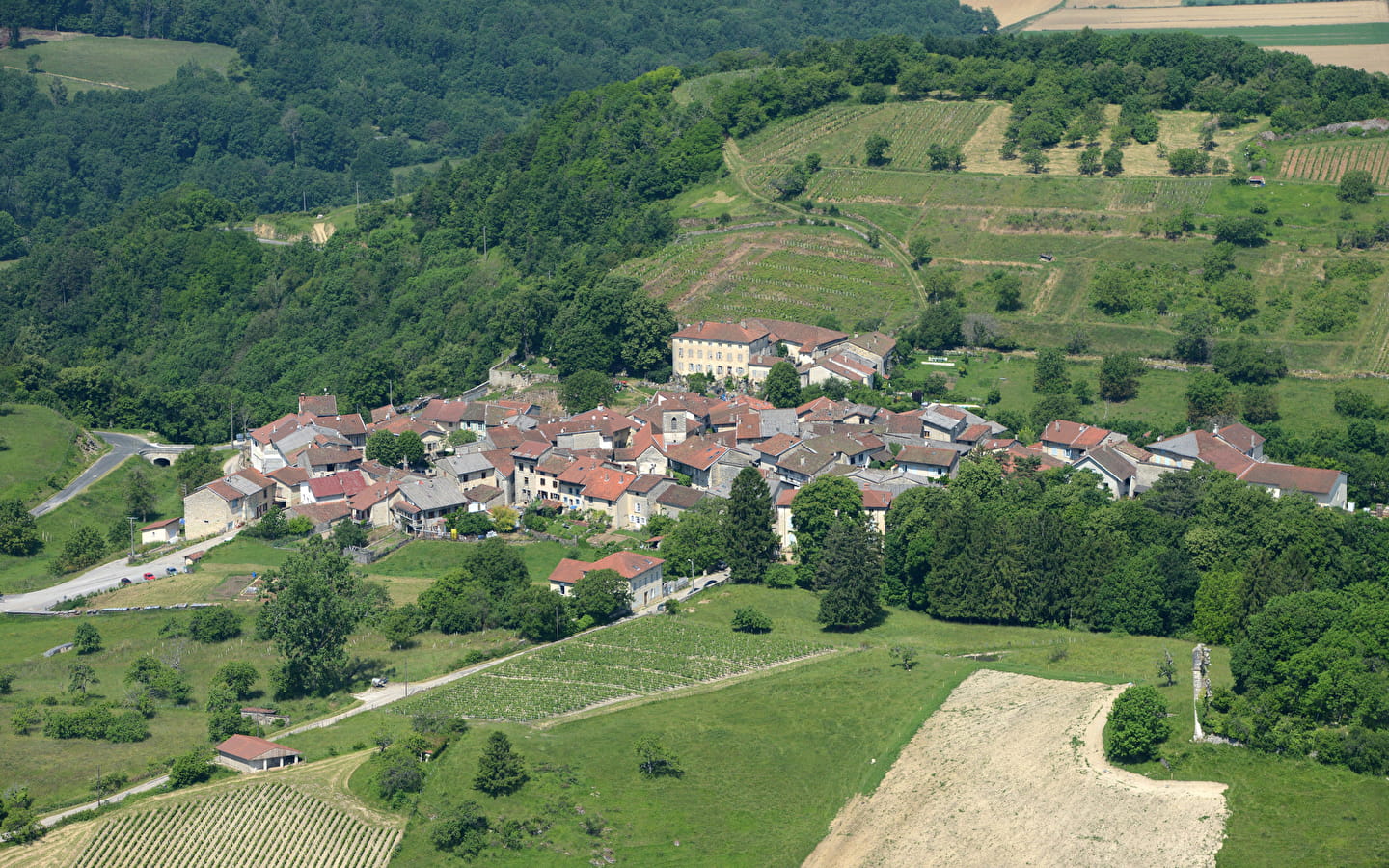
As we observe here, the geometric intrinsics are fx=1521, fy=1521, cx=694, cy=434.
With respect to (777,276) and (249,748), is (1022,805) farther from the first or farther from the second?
(777,276)

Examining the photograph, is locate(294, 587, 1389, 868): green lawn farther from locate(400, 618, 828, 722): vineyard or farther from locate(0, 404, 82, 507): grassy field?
locate(0, 404, 82, 507): grassy field

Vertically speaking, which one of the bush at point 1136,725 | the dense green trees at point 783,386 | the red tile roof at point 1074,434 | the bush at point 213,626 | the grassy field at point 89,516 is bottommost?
the grassy field at point 89,516

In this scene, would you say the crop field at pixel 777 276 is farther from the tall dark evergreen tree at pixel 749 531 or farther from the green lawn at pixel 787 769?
the green lawn at pixel 787 769

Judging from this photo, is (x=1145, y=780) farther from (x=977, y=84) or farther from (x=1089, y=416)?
(x=977, y=84)

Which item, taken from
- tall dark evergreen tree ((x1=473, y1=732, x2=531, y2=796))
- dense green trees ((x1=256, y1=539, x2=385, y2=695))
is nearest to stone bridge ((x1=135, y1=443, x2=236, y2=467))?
dense green trees ((x1=256, y1=539, x2=385, y2=695))

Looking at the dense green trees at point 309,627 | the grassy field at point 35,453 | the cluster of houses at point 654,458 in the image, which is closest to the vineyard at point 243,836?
the dense green trees at point 309,627

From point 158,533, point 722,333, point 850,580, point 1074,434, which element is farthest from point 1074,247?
point 158,533

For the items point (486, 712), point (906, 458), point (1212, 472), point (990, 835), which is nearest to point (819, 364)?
point (906, 458)

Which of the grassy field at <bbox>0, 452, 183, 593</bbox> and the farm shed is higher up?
the farm shed
